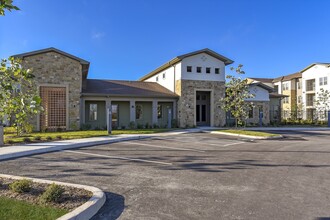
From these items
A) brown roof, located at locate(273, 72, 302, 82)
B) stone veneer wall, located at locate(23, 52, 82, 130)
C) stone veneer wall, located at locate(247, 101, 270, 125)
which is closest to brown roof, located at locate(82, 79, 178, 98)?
stone veneer wall, located at locate(23, 52, 82, 130)

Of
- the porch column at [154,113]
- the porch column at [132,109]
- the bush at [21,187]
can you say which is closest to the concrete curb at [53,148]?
the bush at [21,187]

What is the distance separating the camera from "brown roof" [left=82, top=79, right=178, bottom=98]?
78.4 ft

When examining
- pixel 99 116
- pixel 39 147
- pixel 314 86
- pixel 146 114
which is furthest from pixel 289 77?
pixel 39 147

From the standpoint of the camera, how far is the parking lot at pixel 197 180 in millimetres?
4531

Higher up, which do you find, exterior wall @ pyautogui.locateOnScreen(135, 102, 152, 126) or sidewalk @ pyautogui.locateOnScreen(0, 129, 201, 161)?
exterior wall @ pyautogui.locateOnScreen(135, 102, 152, 126)

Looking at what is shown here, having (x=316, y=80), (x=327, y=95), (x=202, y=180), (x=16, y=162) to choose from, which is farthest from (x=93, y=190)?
(x=316, y=80)

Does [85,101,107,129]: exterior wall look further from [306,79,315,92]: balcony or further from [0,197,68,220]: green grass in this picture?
[306,79,315,92]: balcony

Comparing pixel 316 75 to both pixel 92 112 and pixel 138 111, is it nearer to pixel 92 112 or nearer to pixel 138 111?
pixel 138 111

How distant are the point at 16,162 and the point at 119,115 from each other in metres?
16.7

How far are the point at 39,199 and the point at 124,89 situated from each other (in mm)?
21862

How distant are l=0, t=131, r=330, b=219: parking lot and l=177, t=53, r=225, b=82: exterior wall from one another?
16.0 m

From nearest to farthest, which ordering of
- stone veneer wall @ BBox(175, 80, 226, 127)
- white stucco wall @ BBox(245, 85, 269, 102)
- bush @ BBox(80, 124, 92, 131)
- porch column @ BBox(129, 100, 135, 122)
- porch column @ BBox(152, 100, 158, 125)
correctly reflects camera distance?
bush @ BBox(80, 124, 92, 131), porch column @ BBox(129, 100, 135, 122), porch column @ BBox(152, 100, 158, 125), stone veneer wall @ BBox(175, 80, 226, 127), white stucco wall @ BBox(245, 85, 269, 102)

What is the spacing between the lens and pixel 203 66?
26.3 m

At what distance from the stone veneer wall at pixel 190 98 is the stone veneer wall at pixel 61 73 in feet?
31.5
